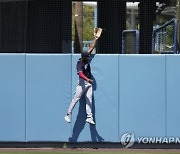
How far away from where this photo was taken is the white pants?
33.3 ft

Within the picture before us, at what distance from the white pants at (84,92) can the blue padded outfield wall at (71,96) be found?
20 centimetres

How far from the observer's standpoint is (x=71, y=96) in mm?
10375

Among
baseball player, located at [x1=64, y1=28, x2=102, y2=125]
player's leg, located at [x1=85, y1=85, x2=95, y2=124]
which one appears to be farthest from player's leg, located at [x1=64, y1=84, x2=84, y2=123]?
player's leg, located at [x1=85, y1=85, x2=95, y2=124]

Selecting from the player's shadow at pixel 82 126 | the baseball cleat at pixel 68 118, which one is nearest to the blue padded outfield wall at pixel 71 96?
the player's shadow at pixel 82 126

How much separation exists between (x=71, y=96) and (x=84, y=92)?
0.33 meters

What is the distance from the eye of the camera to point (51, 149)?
408 inches

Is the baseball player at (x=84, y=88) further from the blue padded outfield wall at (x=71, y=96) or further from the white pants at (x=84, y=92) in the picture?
the blue padded outfield wall at (x=71, y=96)

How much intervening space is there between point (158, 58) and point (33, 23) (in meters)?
7.13

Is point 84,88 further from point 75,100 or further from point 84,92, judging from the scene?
point 75,100

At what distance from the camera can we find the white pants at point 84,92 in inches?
400

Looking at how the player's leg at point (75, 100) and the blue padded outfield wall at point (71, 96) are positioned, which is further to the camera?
the blue padded outfield wall at point (71, 96)

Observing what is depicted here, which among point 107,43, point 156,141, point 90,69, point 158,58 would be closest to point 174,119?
point 156,141

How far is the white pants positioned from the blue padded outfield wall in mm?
201

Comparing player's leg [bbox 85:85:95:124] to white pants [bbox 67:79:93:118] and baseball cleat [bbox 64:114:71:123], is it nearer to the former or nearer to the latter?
white pants [bbox 67:79:93:118]
